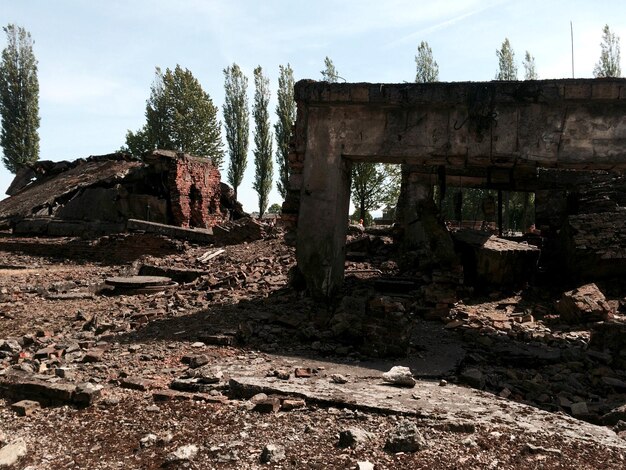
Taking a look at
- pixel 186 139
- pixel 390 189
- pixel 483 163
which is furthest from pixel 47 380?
pixel 186 139

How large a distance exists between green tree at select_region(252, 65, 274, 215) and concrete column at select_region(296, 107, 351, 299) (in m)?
24.5

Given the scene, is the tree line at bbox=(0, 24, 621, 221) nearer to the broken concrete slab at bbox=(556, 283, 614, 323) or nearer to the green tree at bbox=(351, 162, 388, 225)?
the green tree at bbox=(351, 162, 388, 225)

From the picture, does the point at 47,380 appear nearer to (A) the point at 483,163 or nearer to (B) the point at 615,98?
(A) the point at 483,163

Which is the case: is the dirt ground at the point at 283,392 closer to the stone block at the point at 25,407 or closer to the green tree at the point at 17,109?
the stone block at the point at 25,407

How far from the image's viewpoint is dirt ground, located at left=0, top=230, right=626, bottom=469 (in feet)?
11.7

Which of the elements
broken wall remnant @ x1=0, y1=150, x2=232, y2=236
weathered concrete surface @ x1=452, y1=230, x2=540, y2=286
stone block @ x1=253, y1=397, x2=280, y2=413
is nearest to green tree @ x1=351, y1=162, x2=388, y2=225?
broken wall remnant @ x1=0, y1=150, x2=232, y2=236

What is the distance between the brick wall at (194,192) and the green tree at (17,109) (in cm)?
1778

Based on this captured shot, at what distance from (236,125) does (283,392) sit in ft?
99.9

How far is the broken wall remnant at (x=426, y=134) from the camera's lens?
24.7 ft

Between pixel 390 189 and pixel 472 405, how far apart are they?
82.3ft

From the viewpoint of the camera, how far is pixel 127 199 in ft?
59.6

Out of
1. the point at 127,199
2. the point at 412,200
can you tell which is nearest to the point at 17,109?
the point at 127,199

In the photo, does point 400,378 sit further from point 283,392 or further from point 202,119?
point 202,119

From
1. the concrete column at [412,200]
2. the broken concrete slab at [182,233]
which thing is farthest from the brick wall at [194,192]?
the concrete column at [412,200]
